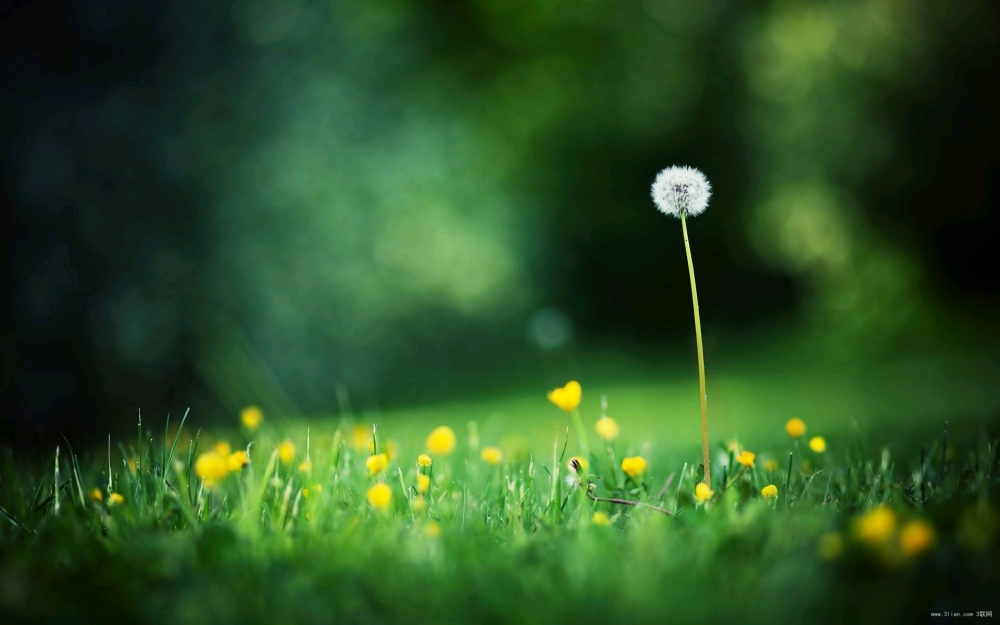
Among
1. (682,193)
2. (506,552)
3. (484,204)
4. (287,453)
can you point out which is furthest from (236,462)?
(484,204)

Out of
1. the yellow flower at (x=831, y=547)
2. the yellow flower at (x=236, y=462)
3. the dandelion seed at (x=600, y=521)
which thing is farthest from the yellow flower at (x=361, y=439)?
the yellow flower at (x=831, y=547)

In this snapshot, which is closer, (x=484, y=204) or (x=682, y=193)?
(x=682, y=193)

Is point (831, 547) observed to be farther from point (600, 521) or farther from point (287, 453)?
point (287, 453)

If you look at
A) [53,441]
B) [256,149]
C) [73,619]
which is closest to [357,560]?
[73,619]

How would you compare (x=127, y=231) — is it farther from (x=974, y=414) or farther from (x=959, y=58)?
(x=959, y=58)

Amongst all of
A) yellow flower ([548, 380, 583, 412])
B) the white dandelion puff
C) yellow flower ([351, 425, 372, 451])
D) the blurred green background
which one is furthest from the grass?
the blurred green background

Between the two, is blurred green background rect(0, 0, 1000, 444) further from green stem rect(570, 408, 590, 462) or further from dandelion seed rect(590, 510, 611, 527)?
dandelion seed rect(590, 510, 611, 527)
